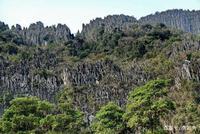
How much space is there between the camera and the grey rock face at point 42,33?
12500cm

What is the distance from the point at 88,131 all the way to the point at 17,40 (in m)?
82.4

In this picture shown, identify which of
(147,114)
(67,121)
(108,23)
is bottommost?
(67,121)

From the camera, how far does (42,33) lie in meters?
134

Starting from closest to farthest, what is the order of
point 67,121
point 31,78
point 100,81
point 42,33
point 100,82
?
point 67,121 < point 100,82 < point 100,81 < point 31,78 < point 42,33

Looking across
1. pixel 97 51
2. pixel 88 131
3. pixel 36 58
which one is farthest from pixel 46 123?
pixel 97 51

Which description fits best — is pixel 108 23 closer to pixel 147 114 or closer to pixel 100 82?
pixel 100 82

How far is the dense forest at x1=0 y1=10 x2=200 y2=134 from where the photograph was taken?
116ft

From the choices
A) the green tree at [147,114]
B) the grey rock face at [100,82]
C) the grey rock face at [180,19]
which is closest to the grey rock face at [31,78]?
the grey rock face at [100,82]

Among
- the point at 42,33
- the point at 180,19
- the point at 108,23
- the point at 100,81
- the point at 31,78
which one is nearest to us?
the point at 100,81

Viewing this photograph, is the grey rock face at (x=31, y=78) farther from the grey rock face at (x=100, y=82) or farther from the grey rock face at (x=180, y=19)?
the grey rock face at (x=180, y=19)

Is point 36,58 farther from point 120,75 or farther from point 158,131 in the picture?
point 158,131

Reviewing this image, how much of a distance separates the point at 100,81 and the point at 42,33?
60303 millimetres

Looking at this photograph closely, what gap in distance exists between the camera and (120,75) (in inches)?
2938

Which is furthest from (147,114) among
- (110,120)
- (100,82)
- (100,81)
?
(100,81)
